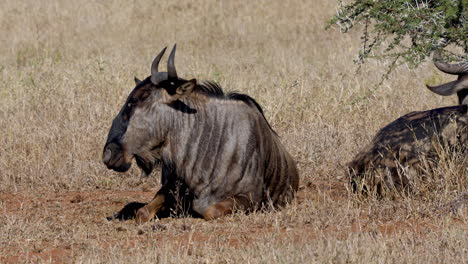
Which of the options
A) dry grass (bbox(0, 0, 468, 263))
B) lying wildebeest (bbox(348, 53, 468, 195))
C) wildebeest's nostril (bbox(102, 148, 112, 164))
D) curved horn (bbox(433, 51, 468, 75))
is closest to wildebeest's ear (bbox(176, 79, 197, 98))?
wildebeest's nostril (bbox(102, 148, 112, 164))

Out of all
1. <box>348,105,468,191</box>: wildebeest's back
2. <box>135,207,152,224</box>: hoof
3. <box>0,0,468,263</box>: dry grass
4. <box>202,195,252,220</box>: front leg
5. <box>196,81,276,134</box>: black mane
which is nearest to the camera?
<box>0,0,468,263</box>: dry grass

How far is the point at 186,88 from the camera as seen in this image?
754 cm

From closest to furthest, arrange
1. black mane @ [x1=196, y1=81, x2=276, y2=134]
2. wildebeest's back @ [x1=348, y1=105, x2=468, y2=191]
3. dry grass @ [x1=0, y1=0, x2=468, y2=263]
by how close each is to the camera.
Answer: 1. dry grass @ [x1=0, y1=0, x2=468, y2=263]
2. black mane @ [x1=196, y1=81, x2=276, y2=134]
3. wildebeest's back @ [x1=348, y1=105, x2=468, y2=191]

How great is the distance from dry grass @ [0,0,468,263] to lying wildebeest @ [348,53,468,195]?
32cm

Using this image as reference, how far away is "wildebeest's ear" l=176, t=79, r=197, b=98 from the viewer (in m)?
7.49

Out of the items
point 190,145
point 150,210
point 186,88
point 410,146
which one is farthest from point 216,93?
point 410,146

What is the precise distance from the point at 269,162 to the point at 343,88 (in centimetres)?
493

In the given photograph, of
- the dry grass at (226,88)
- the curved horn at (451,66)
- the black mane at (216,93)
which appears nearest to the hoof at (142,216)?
the dry grass at (226,88)

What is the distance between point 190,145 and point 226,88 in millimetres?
5247

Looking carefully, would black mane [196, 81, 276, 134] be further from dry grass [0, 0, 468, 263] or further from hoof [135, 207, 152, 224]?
hoof [135, 207, 152, 224]

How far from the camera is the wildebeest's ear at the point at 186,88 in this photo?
24.6 ft

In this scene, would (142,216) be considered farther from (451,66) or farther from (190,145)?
(451,66)

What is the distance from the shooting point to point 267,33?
19.5 meters

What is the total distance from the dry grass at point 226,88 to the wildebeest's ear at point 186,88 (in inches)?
47.1
